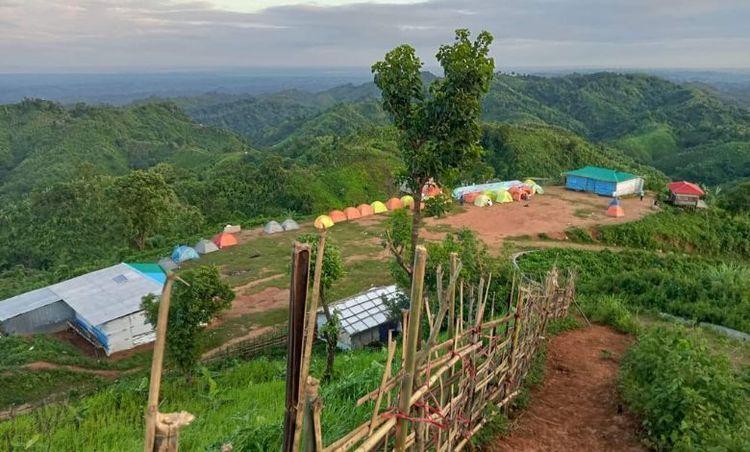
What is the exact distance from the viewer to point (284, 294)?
19.0m

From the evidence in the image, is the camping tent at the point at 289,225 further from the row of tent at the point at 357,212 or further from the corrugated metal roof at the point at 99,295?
the corrugated metal roof at the point at 99,295

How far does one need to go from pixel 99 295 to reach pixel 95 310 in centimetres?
129

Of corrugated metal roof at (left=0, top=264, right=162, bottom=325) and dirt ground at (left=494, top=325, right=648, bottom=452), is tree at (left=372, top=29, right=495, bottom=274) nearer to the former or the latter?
dirt ground at (left=494, top=325, right=648, bottom=452)

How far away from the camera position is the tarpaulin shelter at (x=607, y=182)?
3100 cm

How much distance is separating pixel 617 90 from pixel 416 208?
107 meters

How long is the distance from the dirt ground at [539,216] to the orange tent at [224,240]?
384 inches

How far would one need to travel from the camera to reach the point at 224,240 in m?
25.0

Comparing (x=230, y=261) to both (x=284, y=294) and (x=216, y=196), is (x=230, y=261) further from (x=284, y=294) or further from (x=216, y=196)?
(x=216, y=196)

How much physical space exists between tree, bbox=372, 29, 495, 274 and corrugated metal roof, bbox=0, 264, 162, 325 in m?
9.95

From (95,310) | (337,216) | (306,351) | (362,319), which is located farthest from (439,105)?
(337,216)

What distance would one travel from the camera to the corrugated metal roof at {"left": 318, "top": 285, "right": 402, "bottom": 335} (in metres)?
14.8

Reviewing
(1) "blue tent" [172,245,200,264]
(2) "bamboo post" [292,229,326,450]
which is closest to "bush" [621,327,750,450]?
(2) "bamboo post" [292,229,326,450]

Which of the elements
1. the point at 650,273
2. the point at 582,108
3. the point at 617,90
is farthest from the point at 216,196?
the point at 617,90

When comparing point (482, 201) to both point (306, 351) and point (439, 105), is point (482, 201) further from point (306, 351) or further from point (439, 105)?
point (306, 351)
